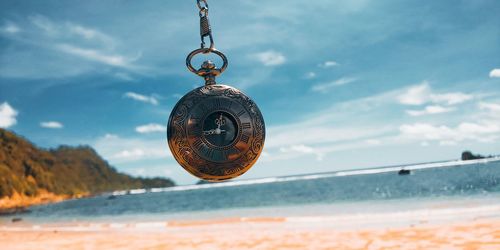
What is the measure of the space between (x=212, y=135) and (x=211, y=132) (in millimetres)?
27

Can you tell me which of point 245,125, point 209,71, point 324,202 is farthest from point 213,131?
point 324,202

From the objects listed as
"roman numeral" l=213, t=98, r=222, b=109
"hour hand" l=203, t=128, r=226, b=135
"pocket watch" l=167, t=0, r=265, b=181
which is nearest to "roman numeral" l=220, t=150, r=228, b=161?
"pocket watch" l=167, t=0, r=265, b=181

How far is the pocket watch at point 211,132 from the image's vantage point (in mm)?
3008

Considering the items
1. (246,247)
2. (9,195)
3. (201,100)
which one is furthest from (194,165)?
(9,195)

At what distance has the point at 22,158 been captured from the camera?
543 ft

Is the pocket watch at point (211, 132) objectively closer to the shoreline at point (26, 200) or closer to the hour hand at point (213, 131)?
the hour hand at point (213, 131)

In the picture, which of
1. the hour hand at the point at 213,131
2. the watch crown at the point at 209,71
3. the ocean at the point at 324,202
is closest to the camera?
the hour hand at the point at 213,131

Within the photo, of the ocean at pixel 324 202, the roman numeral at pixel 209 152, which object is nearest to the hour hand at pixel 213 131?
the roman numeral at pixel 209 152

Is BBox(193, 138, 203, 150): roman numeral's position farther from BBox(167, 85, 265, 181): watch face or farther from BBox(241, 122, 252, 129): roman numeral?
BBox(241, 122, 252, 129): roman numeral

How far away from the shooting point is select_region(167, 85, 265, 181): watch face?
9.87ft

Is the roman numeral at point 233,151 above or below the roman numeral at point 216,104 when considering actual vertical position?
below

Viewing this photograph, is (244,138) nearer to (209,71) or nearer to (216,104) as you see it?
(216,104)

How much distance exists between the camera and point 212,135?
3.02 m

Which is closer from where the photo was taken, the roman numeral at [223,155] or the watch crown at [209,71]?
the roman numeral at [223,155]
